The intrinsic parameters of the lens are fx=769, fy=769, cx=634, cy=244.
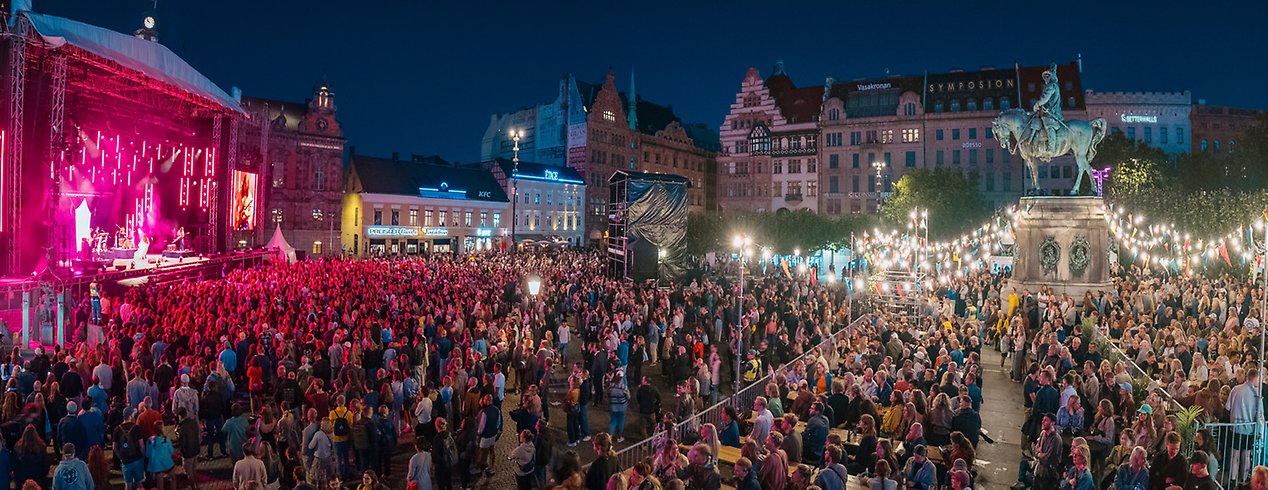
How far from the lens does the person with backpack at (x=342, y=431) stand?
36.4 feet

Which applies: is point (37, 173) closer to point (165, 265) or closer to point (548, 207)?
point (165, 265)

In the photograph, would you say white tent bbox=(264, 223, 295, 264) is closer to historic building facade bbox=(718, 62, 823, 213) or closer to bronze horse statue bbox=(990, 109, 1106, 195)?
bronze horse statue bbox=(990, 109, 1106, 195)

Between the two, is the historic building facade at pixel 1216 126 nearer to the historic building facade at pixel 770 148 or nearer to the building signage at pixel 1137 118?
the building signage at pixel 1137 118

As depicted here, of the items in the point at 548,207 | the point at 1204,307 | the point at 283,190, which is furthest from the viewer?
the point at 548,207

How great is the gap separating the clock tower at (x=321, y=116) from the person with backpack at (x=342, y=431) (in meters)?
58.4

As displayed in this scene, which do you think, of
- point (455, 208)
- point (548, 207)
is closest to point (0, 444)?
point (455, 208)

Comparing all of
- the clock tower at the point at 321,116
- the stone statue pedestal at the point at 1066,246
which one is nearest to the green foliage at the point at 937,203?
the stone statue pedestal at the point at 1066,246

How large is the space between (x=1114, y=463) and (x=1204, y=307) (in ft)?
49.3

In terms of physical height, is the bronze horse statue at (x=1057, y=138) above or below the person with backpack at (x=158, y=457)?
above

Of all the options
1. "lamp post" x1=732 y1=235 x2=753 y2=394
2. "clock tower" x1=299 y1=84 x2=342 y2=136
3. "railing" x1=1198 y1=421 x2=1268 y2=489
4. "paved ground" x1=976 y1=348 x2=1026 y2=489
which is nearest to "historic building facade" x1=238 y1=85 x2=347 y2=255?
"clock tower" x1=299 y1=84 x2=342 y2=136

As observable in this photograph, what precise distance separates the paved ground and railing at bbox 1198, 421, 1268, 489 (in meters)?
2.72

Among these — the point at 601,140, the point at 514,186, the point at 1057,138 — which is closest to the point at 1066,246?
the point at 1057,138

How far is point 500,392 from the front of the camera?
1450cm

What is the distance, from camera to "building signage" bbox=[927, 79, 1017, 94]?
221 feet
